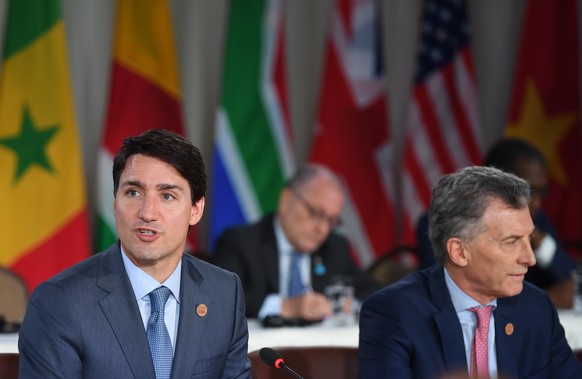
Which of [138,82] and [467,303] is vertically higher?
[138,82]

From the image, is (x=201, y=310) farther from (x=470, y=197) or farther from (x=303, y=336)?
(x=303, y=336)

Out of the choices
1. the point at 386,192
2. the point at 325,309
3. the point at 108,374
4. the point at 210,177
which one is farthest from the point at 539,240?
the point at 108,374

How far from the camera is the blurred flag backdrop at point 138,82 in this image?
6.15 meters

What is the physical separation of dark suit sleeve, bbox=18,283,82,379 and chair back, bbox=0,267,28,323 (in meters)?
2.40

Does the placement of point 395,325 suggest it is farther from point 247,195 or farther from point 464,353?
point 247,195

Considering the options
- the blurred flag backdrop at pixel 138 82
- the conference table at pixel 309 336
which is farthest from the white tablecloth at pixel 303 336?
the blurred flag backdrop at pixel 138 82

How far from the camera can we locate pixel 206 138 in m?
7.04

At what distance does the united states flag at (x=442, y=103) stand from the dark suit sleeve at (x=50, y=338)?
475cm

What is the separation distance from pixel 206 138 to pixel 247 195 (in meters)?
0.78

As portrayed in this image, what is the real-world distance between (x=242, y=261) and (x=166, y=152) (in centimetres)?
252

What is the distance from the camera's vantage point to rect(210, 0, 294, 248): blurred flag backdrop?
6402 millimetres

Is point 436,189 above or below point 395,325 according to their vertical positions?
above

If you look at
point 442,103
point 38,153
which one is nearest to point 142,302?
point 38,153

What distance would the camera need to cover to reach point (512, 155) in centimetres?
502
